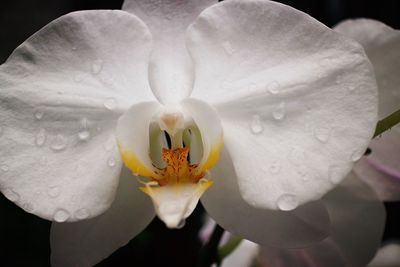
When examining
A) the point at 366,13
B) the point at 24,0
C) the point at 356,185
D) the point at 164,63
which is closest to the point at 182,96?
the point at 164,63

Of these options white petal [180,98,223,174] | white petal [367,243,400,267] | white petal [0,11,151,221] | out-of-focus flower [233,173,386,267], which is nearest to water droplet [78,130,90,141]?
white petal [0,11,151,221]

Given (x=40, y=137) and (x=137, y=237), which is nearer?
(x=40, y=137)

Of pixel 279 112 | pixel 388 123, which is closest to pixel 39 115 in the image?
pixel 279 112

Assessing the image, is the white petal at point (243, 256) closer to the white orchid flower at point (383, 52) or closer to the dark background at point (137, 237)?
the white orchid flower at point (383, 52)

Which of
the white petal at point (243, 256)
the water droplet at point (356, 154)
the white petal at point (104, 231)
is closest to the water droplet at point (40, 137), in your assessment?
the white petal at point (104, 231)

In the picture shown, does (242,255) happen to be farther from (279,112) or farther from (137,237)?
(137,237)

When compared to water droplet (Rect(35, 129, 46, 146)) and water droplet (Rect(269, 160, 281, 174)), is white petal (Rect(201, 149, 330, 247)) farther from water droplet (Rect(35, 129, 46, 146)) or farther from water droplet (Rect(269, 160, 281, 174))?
water droplet (Rect(35, 129, 46, 146))
